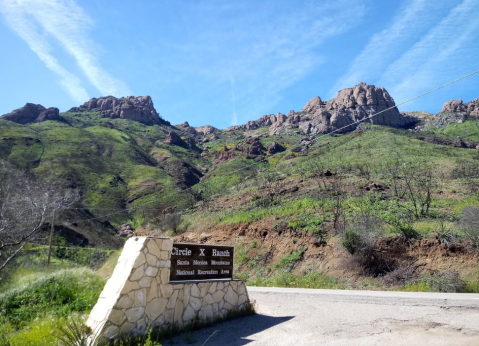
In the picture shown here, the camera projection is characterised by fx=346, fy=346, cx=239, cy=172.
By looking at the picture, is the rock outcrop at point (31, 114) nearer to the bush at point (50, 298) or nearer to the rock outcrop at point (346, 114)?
the rock outcrop at point (346, 114)

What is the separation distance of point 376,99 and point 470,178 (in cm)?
10646

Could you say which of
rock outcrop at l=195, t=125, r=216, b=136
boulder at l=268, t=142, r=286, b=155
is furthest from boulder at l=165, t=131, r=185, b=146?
rock outcrop at l=195, t=125, r=216, b=136

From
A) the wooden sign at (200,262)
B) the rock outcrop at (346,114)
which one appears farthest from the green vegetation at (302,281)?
the rock outcrop at (346,114)

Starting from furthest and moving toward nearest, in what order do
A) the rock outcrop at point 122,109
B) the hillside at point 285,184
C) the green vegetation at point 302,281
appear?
1. the rock outcrop at point 122,109
2. the hillside at point 285,184
3. the green vegetation at point 302,281

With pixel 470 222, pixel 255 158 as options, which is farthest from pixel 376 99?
pixel 470 222

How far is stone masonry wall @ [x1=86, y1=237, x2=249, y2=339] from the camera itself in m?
5.86

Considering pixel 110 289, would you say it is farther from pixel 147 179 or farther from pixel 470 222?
pixel 147 179

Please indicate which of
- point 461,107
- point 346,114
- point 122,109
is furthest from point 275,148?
point 122,109

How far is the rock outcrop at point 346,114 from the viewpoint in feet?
379

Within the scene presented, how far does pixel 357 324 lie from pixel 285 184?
104 ft

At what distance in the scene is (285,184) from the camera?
3869cm

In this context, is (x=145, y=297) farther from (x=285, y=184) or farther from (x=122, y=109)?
(x=122, y=109)

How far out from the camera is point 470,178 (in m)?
32.5

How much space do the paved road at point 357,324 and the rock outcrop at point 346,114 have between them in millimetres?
100979
